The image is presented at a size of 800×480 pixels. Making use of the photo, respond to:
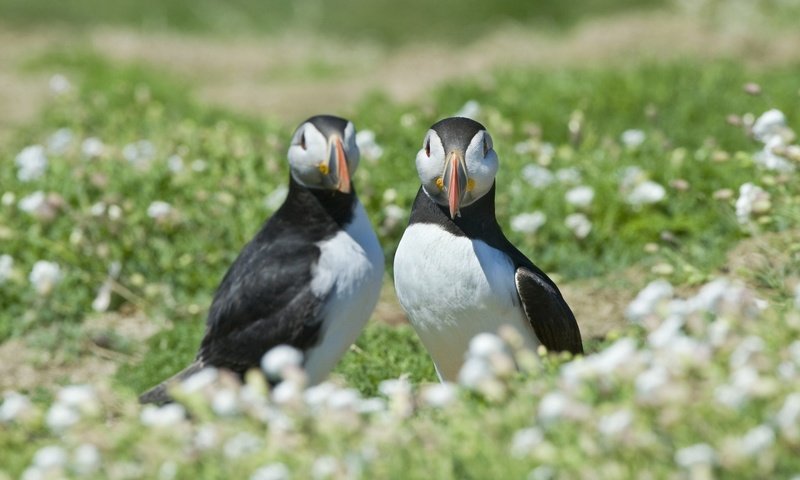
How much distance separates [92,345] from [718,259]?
3.24 metres

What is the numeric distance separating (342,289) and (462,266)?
56 centimetres

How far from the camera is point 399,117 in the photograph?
9477 mm

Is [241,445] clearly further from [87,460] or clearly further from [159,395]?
[159,395]

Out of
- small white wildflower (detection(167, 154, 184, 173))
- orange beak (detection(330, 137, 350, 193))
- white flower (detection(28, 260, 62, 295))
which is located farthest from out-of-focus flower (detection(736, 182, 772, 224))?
small white wildflower (detection(167, 154, 184, 173))

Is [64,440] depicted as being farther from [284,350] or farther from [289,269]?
[289,269]

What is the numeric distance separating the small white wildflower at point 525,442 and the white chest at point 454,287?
1475 millimetres

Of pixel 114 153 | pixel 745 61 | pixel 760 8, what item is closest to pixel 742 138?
pixel 745 61

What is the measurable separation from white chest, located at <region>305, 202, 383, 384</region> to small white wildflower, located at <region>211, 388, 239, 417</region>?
1.67 meters

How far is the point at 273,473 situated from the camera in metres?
3.40

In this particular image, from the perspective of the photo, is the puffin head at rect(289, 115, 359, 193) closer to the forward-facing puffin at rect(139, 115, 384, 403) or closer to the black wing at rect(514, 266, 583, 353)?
the forward-facing puffin at rect(139, 115, 384, 403)

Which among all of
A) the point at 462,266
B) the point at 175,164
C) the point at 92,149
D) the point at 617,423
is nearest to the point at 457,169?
the point at 462,266

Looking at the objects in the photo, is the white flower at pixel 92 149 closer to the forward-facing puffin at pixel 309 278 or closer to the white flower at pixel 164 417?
the forward-facing puffin at pixel 309 278

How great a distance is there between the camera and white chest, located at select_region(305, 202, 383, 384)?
5.31 metres

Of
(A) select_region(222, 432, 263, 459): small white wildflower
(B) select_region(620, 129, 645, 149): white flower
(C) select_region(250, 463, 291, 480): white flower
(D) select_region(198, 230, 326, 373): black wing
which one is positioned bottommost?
(B) select_region(620, 129, 645, 149): white flower
